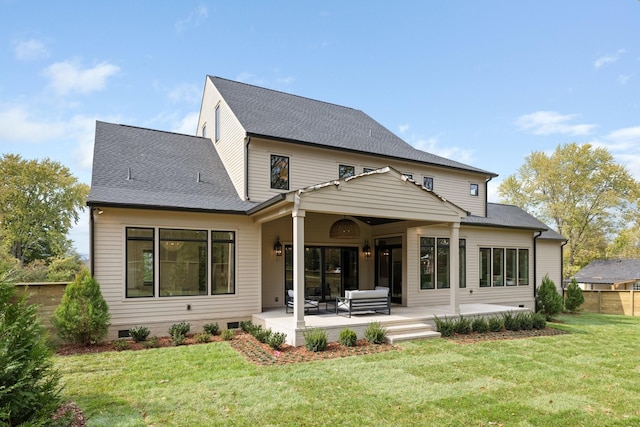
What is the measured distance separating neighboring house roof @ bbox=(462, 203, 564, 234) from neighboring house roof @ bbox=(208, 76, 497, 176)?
196cm

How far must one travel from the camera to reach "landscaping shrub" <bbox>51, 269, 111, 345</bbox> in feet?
26.8

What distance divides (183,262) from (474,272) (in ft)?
35.3

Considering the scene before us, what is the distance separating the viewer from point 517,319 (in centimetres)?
1081

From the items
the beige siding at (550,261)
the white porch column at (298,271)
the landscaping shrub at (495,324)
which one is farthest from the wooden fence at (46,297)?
the beige siding at (550,261)

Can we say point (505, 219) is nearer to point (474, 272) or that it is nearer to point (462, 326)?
point (474, 272)

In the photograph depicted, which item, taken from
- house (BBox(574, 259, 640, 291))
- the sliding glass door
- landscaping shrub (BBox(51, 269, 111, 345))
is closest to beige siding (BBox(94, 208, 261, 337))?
landscaping shrub (BBox(51, 269, 111, 345))

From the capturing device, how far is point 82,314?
823 centimetres

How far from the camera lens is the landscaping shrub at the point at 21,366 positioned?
12.0ft

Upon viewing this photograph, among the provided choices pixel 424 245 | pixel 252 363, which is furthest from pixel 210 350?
pixel 424 245

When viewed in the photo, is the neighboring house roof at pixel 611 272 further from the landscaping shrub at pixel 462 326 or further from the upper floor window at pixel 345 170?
the upper floor window at pixel 345 170

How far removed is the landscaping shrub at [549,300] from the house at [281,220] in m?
0.97

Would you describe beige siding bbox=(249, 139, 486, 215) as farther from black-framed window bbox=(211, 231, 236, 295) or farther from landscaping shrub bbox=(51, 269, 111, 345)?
landscaping shrub bbox=(51, 269, 111, 345)

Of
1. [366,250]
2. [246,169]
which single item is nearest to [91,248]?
[246,169]

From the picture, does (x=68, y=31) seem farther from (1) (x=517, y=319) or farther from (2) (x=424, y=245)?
(1) (x=517, y=319)
